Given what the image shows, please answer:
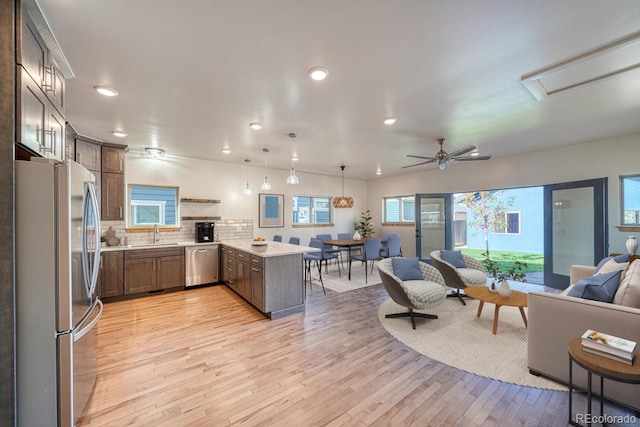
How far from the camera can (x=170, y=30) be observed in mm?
1698

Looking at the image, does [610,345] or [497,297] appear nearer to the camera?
[610,345]

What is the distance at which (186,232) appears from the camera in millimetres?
5270

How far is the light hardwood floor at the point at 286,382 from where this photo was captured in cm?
177

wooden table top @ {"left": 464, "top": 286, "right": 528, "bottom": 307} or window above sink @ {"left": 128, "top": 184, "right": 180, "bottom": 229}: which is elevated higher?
window above sink @ {"left": 128, "top": 184, "right": 180, "bottom": 229}

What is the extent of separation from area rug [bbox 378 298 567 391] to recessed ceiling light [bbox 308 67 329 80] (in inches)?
110

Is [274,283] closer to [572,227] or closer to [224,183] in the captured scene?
[224,183]

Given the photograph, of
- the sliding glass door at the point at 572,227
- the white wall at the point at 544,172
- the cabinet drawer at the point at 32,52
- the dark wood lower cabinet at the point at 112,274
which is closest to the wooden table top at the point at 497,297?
the sliding glass door at the point at 572,227

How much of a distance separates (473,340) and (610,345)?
1.42 metres

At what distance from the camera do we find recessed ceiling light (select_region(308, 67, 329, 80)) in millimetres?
2123

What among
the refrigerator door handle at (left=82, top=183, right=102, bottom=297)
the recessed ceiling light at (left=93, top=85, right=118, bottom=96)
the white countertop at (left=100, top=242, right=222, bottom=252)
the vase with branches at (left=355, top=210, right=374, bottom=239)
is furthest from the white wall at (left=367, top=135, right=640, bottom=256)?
the refrigerator door handle at (left=82, top=183, right=102, bottom=297)

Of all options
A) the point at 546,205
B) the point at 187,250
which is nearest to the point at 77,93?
the point at 187,250

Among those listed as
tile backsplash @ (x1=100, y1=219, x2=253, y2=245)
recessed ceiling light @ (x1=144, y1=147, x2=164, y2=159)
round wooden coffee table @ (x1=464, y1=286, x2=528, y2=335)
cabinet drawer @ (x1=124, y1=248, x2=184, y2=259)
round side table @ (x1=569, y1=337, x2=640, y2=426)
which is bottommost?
round wooden coffee table @ (x1=464, y1=286, x2=528, y2=335)

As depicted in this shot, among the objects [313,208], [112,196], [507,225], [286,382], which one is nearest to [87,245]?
[286,382]

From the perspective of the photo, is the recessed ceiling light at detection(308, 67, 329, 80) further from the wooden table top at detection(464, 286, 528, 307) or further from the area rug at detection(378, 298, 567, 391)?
the wooden table top at detection(464, 286, 528, 307)
